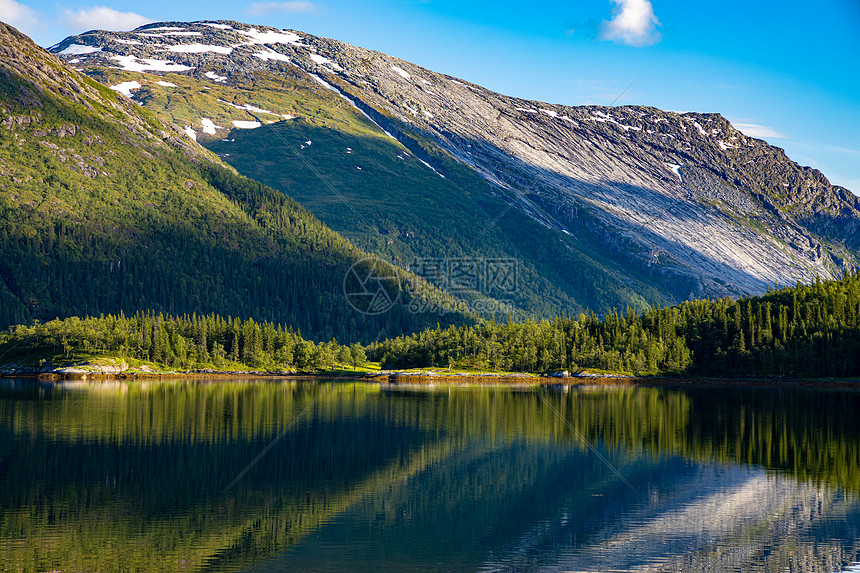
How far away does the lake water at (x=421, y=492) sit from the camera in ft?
122

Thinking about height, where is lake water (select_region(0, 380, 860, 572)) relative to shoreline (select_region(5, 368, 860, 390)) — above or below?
below

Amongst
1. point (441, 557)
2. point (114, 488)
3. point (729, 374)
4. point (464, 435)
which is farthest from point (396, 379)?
point (441, 557)

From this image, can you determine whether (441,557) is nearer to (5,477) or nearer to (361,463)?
(361,463)

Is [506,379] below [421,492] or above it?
above

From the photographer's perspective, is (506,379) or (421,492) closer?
(421,492)

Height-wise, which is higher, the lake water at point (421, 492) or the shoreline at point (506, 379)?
the shoreline at point (506, 379)

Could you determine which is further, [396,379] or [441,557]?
[396,379]

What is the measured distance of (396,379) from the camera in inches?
7648

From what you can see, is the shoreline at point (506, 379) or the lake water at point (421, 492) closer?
the lake water at point (421, 492)

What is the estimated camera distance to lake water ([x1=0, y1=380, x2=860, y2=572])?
1463 inches

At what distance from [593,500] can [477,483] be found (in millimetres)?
8571

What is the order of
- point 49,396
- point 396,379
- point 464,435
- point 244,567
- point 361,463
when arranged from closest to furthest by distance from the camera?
point 244,567
point 361,463
point 464,435
point 49,396
point 396,379

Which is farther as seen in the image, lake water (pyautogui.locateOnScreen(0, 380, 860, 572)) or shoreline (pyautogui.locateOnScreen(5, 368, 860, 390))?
shoreline (pyautogui.locateOnScreen(5, 368, 860, 390))

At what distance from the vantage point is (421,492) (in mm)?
50656
